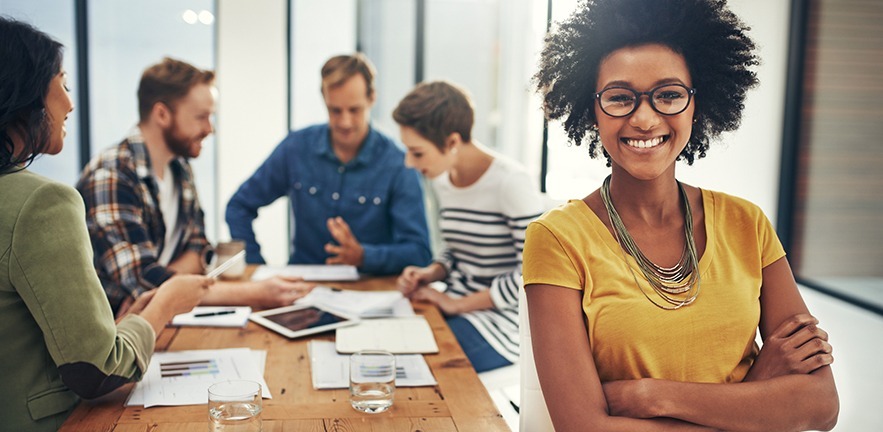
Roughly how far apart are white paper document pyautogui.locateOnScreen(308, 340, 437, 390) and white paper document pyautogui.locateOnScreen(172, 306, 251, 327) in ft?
1.02

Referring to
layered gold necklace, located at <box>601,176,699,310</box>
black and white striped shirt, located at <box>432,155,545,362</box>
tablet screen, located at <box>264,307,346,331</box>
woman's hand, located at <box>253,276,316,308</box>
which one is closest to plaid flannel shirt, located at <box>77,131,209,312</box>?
woman's hand, located at <box>253,276,316,308</box>

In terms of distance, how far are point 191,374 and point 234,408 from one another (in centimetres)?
41

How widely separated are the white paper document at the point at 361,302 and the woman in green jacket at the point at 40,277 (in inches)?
34.8

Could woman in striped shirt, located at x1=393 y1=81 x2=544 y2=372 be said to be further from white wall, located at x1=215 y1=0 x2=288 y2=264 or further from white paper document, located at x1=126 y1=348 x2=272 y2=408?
white wall, located at x1=215 y1=0 x2=288 y2=264

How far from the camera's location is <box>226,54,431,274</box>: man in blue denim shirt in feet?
10.5

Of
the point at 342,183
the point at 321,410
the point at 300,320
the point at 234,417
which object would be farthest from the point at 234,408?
the point at 342,183

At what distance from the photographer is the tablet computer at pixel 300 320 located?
2094 millimetres

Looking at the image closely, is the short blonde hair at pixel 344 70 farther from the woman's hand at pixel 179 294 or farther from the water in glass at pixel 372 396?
the water in glass at pixel 372 396

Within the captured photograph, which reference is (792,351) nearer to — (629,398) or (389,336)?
(629,398)

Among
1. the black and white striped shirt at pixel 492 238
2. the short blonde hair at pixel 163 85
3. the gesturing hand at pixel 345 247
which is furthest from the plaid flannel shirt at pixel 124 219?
the black and white striped shirt at pixel 492 238

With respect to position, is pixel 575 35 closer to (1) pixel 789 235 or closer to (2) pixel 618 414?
(2) pixel 618 414

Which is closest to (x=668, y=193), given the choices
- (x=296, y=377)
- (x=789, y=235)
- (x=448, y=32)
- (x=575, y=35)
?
(x=575, y=35)

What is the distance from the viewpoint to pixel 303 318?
2.20m

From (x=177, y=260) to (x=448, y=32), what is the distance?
3.01 metres
